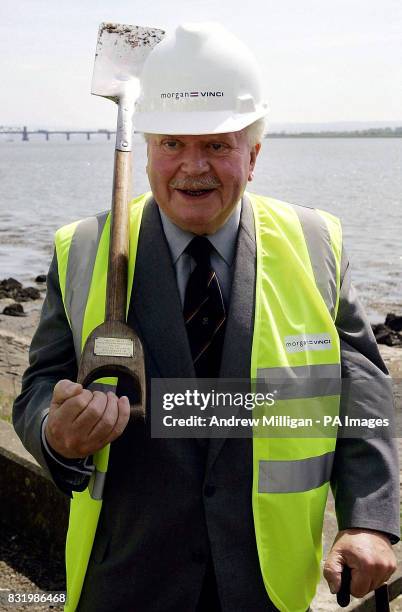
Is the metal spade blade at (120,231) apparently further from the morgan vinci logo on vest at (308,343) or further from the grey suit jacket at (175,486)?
the morgan vinci logo on vest at (308,343)

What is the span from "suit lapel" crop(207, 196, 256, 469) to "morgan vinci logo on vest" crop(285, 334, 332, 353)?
13 cm

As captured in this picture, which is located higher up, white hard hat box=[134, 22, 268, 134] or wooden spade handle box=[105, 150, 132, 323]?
white hard hat box=[134, 22, 268, 134]

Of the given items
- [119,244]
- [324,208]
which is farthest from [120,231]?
[324,208]

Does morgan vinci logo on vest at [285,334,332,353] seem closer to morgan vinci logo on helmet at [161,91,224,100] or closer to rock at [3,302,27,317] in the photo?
morgan vinci logo on helmet at [161,91,224,100]

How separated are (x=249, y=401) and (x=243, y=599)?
560 millimetres

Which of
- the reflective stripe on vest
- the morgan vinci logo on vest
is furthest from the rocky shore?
the morgan vinci logo on vest

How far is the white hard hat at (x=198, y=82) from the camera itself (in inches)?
100

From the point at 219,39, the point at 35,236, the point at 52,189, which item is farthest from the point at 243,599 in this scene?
the point at 52,189

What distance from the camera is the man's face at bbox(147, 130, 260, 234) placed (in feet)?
8.10

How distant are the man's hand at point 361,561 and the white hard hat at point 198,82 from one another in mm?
1242

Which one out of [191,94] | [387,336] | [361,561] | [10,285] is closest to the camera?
[361,561]

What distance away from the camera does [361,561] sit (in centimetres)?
236

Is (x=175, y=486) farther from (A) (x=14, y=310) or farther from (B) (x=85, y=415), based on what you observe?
(A) (x=14, y=310)

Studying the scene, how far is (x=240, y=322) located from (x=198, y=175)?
1.46ft
